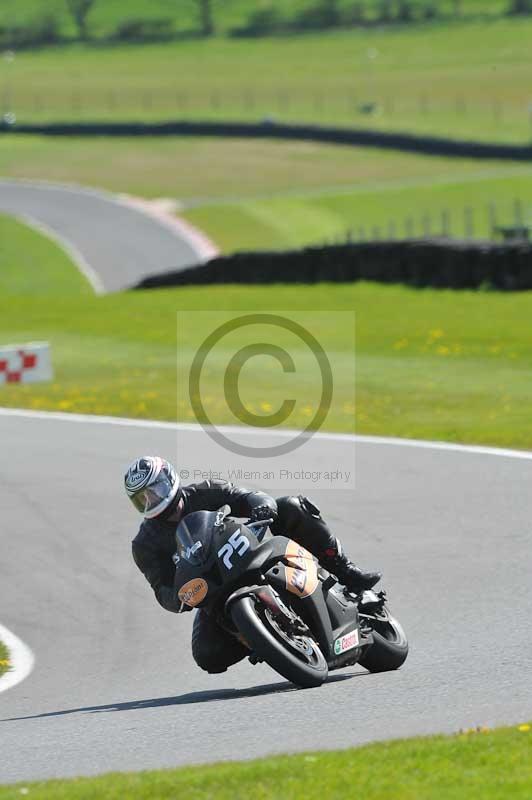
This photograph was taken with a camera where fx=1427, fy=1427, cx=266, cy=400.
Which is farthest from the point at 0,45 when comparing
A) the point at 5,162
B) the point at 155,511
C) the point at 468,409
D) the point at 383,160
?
the point at 155,511

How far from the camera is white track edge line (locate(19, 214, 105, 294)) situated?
4675cm

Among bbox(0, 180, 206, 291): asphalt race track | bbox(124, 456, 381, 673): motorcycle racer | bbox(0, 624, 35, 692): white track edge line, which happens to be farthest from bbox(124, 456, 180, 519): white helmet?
bbox(0, 180, 206, 291): asphalt race track

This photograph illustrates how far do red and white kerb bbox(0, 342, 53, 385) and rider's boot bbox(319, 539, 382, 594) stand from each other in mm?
11170

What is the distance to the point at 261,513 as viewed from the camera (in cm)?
771

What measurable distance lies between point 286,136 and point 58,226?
75.6 ft

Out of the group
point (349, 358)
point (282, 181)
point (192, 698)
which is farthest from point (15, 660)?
point (282, 181)

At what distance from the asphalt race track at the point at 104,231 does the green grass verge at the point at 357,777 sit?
40.0m

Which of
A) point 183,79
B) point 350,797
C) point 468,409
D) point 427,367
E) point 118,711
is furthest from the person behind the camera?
→ point 183,79

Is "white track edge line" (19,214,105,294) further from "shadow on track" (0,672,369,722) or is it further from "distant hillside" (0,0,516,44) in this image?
"distant hillside" (0,0,516,44)

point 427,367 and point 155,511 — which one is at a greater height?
point 155,511

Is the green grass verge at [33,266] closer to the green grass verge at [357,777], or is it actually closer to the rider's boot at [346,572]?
the rider's boot at [346,572]

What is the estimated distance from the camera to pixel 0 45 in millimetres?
133500

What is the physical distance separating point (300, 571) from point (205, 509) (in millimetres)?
693

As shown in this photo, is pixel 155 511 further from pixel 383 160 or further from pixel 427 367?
pixel 383 160
